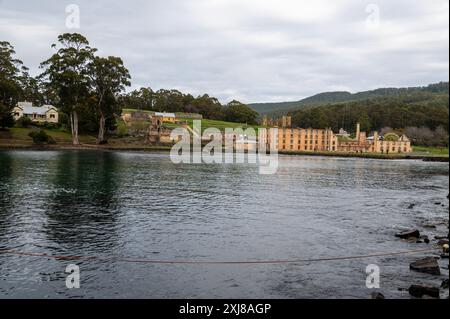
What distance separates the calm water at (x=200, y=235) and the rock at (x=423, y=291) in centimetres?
31

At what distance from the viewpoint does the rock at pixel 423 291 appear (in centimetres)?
1314

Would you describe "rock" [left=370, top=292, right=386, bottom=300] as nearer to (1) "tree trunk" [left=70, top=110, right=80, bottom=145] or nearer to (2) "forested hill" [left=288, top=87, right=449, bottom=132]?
(1) "tree trunk" [left=70, top=110, right=80, bottom=145]

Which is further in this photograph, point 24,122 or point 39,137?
point 24,122

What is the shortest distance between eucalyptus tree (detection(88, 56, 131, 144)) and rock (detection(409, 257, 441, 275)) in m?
89.0

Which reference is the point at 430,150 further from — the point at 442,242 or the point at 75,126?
the point at 442,242

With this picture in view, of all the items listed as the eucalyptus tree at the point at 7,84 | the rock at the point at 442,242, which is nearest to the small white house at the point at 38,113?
the eucalyptus tree at the point at 7,84

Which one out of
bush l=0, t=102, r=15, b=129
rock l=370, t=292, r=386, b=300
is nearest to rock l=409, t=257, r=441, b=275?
rock l=370, t=292, r=386, b=300

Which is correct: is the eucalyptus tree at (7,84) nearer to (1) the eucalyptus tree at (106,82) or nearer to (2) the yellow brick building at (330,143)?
(1) the eucalyptus tree at (106,82)

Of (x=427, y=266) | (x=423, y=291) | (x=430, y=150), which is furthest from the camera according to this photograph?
(x=430, y=150)

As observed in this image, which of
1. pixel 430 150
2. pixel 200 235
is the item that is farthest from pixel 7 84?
pixel 430 150

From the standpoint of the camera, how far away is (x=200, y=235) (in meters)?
20.6

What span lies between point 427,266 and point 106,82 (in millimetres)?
91219

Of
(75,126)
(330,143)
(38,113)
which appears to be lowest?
(330,143)
